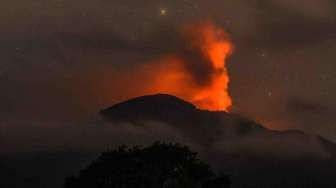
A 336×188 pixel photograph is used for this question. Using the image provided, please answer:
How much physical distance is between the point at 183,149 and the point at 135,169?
7.42 meters

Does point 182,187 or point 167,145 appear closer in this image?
point 182,187

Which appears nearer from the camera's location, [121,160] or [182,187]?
[182,187]

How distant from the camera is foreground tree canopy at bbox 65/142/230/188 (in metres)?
93.7

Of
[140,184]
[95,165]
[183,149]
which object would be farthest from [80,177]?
[183,149]

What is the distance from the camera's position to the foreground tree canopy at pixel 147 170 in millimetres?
93688

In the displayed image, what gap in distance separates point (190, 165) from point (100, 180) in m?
12.5

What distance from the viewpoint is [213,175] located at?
3733 inches

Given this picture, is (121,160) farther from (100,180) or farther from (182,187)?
(182,187)

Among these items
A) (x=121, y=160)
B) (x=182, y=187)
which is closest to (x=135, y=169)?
(x=121, y=160)

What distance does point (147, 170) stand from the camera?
95625 mm

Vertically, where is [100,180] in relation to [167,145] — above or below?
below

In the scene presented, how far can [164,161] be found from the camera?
316 ft

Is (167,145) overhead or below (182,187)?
overhead

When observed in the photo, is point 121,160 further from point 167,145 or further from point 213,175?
point 213,175
